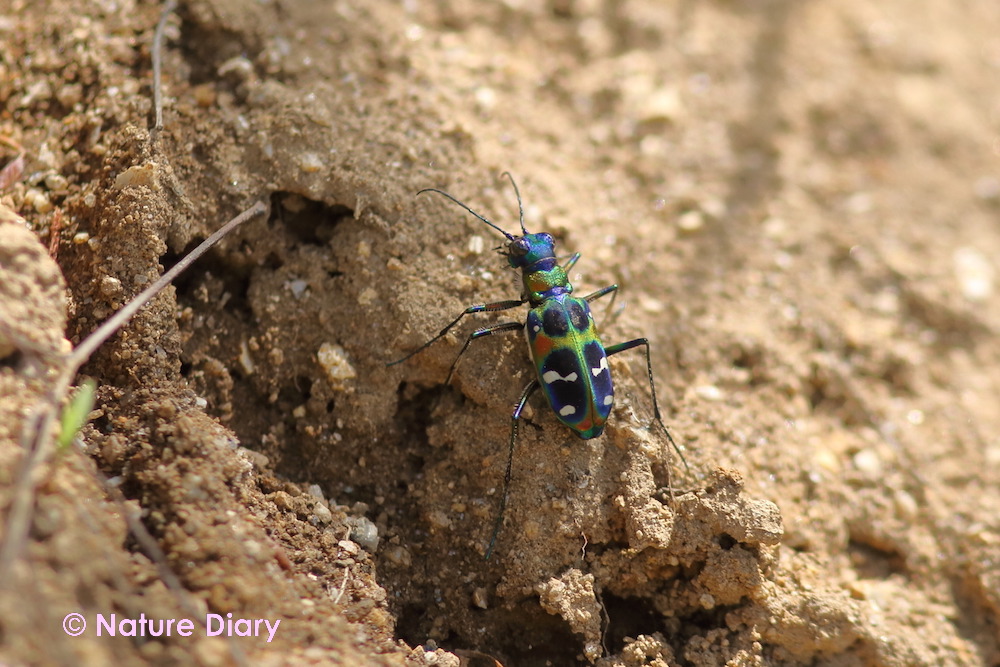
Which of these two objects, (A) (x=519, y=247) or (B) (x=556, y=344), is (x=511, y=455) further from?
(A) (x=519, y=247)

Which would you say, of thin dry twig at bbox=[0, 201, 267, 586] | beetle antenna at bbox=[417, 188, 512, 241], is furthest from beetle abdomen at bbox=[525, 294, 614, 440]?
thin dry twig at bbox=[0, 201, 267, 586]

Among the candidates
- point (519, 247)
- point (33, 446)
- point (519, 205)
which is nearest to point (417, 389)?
point (519, 247)

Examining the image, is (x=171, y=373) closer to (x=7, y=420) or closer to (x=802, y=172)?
(x=7, y=420)

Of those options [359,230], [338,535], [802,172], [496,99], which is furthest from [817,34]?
[338,535]

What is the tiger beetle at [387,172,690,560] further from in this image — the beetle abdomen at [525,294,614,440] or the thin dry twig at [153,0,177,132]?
the thin dry twig at [153,0,177,132]

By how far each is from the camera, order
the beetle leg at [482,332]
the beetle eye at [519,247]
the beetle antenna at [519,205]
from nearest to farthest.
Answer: the beetle leg at [482,332], the beetle eye at [519,247], the beetle antenna at [519,205]

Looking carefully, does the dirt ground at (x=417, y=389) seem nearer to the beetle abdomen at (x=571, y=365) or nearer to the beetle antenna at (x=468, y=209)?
the beetle antenna at (x=468, y=209)

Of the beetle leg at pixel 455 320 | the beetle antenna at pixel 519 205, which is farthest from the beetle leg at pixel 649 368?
the beetle antenna at pixel 519 205

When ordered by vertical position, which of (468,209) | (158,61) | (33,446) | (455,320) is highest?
(158,61)
